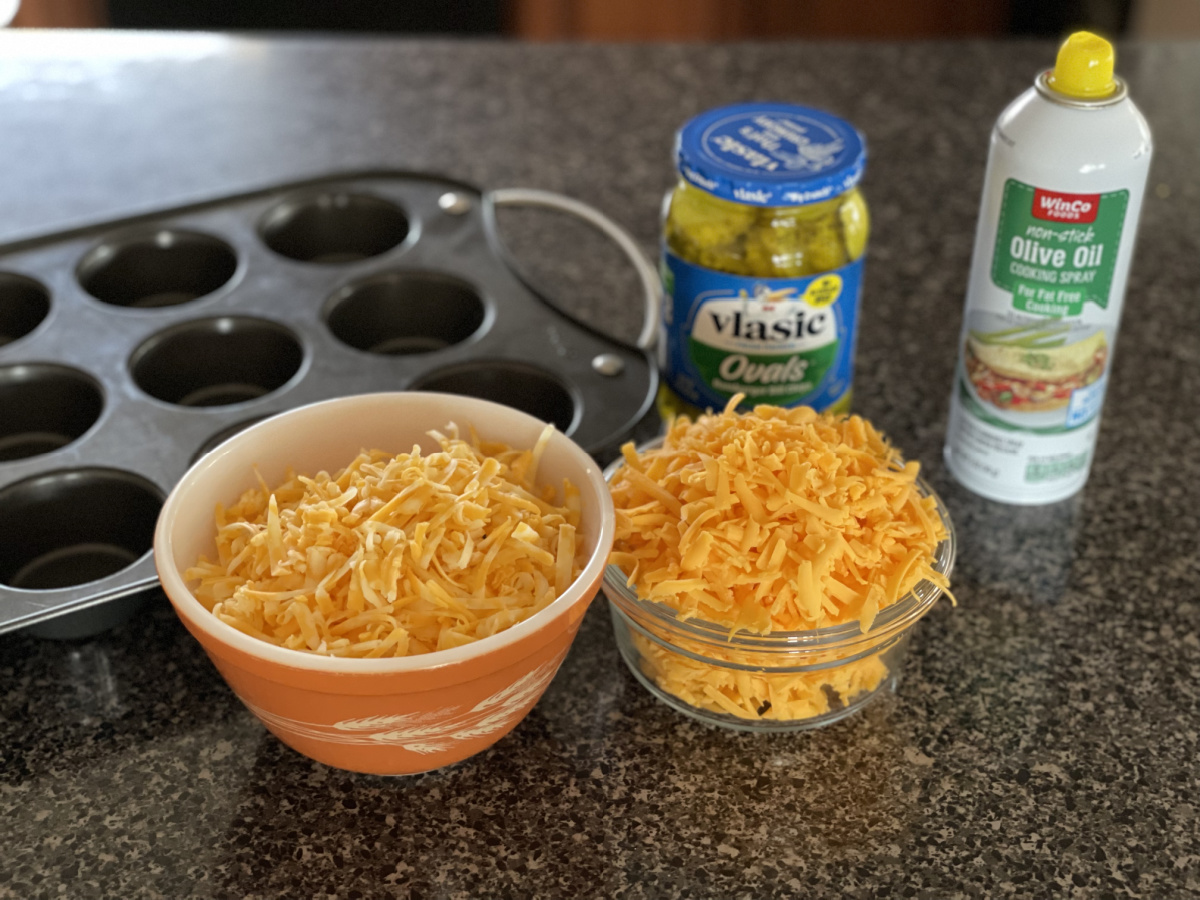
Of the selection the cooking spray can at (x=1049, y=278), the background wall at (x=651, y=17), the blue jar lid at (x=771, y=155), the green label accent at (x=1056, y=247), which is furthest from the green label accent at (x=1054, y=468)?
the background wall at (x=651, y=17)

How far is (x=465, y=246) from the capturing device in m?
1.31

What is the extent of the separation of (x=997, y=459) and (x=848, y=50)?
1.00 metres

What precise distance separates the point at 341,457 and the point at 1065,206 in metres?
0.58

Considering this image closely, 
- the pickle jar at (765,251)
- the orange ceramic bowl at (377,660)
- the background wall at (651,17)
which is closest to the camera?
the orange ceramic bowl at (377,660)

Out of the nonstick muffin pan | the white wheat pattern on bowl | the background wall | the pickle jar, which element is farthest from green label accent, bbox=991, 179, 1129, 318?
the background wall

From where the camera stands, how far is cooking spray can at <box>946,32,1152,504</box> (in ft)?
3.01

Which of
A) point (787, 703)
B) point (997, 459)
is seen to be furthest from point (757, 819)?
point (997, 459)

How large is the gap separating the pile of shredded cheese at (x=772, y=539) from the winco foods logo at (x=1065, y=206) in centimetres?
23

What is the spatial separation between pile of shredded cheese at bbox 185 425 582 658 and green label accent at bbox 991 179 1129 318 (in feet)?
1.33

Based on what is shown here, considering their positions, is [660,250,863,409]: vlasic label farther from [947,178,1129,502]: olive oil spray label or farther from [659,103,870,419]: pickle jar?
[947,178,1129,502]: olive oil spray label

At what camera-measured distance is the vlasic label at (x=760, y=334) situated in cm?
105

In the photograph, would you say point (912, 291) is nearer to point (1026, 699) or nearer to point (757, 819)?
point (1026, 699)

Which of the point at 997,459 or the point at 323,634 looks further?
the point at 997,459

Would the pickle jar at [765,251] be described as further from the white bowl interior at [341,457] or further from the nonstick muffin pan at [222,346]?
the white bowl interior at [341,457]
